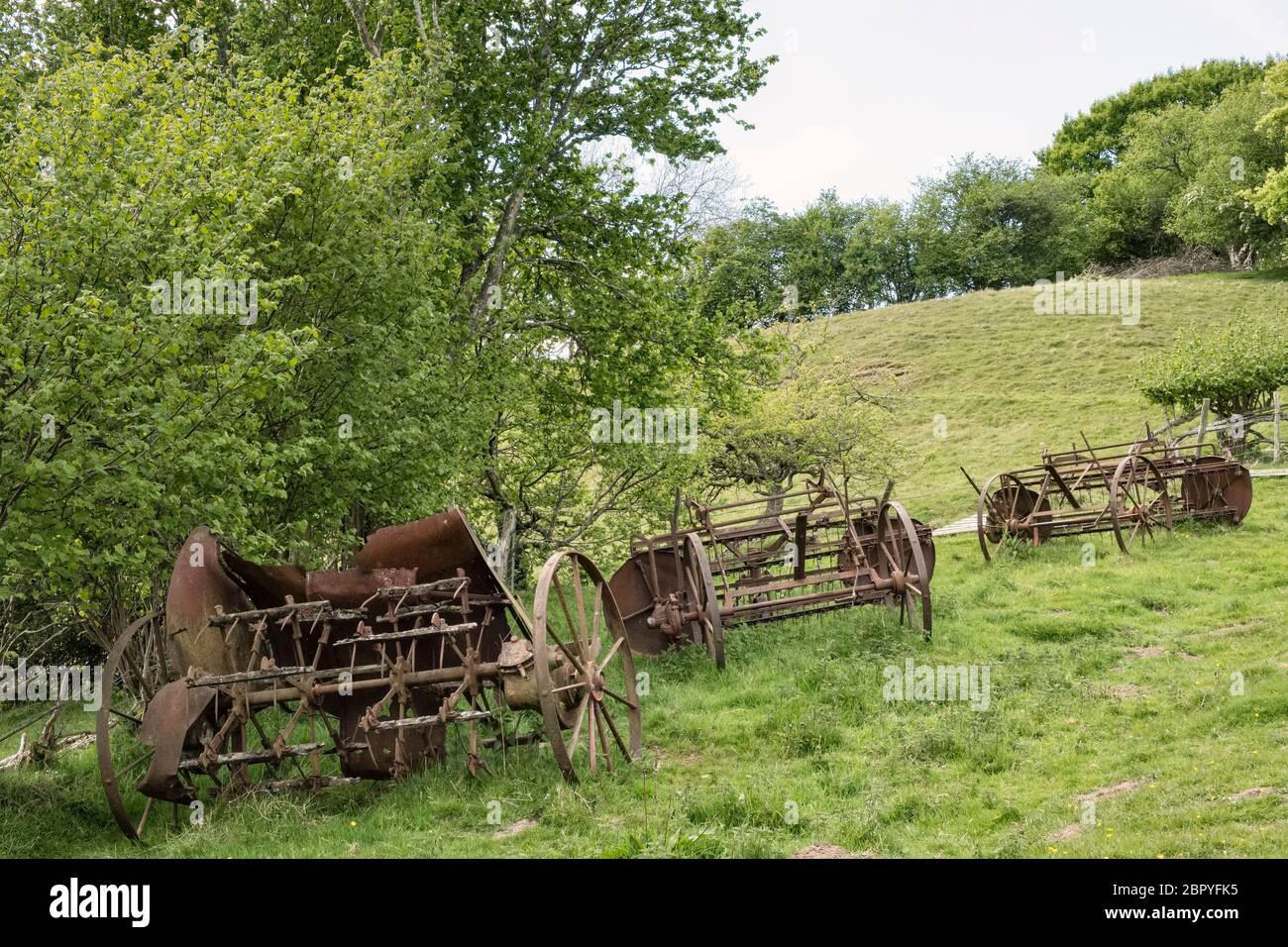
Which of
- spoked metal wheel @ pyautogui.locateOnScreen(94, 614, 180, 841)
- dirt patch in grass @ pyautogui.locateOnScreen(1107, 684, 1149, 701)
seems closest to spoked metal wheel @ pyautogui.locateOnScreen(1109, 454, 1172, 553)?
dirt patch in grass @ pyautogui.locateOnScreen(1107, 684, 1149, 701)

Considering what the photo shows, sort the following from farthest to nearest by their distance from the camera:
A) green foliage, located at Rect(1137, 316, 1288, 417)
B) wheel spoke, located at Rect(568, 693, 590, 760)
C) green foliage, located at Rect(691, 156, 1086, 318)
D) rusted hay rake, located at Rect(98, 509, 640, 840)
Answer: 1. green foliage, located at Rect(691, 156, 1086, 318)
2. green foliage, located at Rect(1137, 316, 1288, 417)
3. wheel spoke, located at Rect(568, 693, 590, 760)
4. rusted hay rake, located at Rect(98, 509, 640, 840)

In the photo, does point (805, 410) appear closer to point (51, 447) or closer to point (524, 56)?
point (524, 56)

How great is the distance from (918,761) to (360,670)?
5021 mm

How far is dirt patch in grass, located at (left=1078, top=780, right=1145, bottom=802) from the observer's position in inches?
336

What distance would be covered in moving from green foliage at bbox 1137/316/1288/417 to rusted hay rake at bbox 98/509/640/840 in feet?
88.0

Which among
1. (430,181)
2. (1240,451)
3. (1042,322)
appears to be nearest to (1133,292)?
(1042,322)

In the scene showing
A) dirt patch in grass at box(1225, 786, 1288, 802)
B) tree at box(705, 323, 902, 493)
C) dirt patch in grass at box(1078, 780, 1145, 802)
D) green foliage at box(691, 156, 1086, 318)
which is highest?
green foliage at box(691, 156, 1086, 318)

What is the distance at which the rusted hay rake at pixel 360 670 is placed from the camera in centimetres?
916

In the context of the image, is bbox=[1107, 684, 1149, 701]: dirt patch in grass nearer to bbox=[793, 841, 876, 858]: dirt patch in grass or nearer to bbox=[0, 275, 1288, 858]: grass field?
bbox=[0, 275, 1288, 858]: grass field

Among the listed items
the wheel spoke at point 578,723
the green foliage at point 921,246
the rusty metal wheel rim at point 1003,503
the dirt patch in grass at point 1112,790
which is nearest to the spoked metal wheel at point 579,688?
the wheel spoke at point 578,723

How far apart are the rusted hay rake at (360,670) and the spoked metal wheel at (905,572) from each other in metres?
4.79

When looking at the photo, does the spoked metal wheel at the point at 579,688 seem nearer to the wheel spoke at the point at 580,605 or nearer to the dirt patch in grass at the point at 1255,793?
the wheel spoke at the point at 580,605

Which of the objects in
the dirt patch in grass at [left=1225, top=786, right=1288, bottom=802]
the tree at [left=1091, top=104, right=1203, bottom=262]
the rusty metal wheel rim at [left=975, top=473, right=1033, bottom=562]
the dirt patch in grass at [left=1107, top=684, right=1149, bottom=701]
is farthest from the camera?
the tree at [left=1091, top=104, right=1203, bottom=262]
